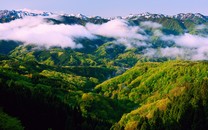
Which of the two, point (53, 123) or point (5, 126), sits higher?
point (5, 126)

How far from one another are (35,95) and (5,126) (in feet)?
267

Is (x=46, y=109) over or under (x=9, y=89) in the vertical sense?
under

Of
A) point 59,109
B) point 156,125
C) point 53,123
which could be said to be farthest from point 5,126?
point 156,125

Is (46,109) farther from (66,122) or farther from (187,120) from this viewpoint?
(187,120)

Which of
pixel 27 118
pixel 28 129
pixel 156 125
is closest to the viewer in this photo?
pixel 28 129

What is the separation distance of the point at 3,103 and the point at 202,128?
91.4 metres

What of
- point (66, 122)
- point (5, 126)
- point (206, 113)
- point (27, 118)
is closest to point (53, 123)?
point (66, 122)

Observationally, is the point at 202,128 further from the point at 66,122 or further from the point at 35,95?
the point at 35,95

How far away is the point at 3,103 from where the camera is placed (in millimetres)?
140750

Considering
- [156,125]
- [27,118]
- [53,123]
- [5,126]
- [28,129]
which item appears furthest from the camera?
[156,125]

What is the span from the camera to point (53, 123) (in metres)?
162

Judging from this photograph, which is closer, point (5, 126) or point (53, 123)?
point (5, 126)

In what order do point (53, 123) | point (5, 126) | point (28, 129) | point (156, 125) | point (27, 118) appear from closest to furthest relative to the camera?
point (5, 126), point (28, 129), point (27, 118), point (53, 123), point (156, 125)

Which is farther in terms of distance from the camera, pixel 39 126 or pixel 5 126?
pixel 39 126
